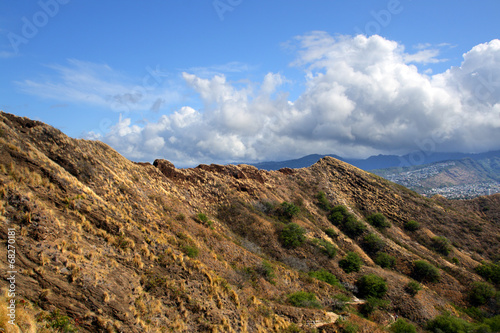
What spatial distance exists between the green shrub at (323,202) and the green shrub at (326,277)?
66.4 feet

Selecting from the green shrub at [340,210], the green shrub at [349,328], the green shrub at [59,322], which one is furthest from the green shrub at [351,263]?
the green shrub at [59,322]

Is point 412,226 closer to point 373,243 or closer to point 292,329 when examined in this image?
point 373,243

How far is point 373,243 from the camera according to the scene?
42219 millimetres

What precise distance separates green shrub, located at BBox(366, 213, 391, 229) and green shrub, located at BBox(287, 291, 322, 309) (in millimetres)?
29390

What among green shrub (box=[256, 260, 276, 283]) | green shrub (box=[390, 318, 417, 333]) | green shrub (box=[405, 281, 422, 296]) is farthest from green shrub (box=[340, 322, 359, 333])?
green shrub (box=[405, 281, 422, 296])

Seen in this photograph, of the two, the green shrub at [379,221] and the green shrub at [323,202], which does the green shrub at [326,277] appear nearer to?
the green shrub at [323,202]

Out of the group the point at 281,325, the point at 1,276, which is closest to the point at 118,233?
the point at 1,276

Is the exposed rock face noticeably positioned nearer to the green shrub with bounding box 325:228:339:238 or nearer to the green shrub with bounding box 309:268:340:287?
the green shrub with bounding box 325:228:339:238

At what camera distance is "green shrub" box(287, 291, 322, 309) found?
74.5ft

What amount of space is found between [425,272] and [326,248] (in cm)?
1468

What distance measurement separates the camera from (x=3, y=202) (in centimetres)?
1416

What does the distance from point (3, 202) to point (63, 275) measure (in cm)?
552

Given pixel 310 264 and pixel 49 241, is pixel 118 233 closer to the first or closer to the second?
pixel 49 241

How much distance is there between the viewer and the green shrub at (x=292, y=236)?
35156mm
